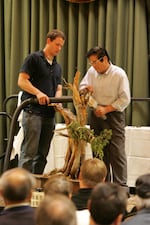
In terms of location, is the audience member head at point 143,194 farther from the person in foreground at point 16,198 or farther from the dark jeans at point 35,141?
the dark jeans at point 35,141

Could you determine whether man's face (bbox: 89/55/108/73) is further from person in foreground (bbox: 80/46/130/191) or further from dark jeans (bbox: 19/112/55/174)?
dark jeans (bbox: 19/112/55/174)

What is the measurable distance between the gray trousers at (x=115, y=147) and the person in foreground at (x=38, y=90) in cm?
47

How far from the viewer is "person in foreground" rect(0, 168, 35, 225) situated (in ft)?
6.51

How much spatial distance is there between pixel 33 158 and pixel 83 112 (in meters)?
0.65

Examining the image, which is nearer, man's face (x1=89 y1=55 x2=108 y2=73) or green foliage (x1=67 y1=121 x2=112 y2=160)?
green foliage (x1=67 y1=121 x2=112 y2=160)

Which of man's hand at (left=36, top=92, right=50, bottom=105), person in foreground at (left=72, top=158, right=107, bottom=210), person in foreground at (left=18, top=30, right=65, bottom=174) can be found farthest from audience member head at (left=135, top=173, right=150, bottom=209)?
person in foreground at (left=18, top=30, right=65, bottom=174)

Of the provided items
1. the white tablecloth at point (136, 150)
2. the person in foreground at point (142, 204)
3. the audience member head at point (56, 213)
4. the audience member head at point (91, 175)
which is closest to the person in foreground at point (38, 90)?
the white tablecloth at point (136, 150)

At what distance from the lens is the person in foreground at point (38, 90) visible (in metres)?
4.10

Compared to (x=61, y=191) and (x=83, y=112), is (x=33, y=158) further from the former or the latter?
(x=61, y=191)

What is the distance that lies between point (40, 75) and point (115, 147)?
3.13 feet

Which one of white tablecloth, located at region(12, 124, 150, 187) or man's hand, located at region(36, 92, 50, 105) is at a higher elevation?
man's hand, located at region(36, 92, 50, 105)

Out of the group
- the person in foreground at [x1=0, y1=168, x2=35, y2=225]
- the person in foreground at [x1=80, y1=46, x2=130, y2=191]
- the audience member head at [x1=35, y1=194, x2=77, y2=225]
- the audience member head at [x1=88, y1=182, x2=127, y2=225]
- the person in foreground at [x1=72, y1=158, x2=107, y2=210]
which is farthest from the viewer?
the person in foreground at [x1=80, y1=46, x2=130, y2=191]

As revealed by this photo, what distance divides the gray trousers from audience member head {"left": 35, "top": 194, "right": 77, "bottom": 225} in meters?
2.70

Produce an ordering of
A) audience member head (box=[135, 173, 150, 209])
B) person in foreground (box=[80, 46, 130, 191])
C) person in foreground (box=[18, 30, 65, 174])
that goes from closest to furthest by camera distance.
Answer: audience member head (box=[135, 173, 150, 209]) → person in foreground (box=[18, 30, 65, 174]) → person in foreground (box=[80, 46, 130, 191])
